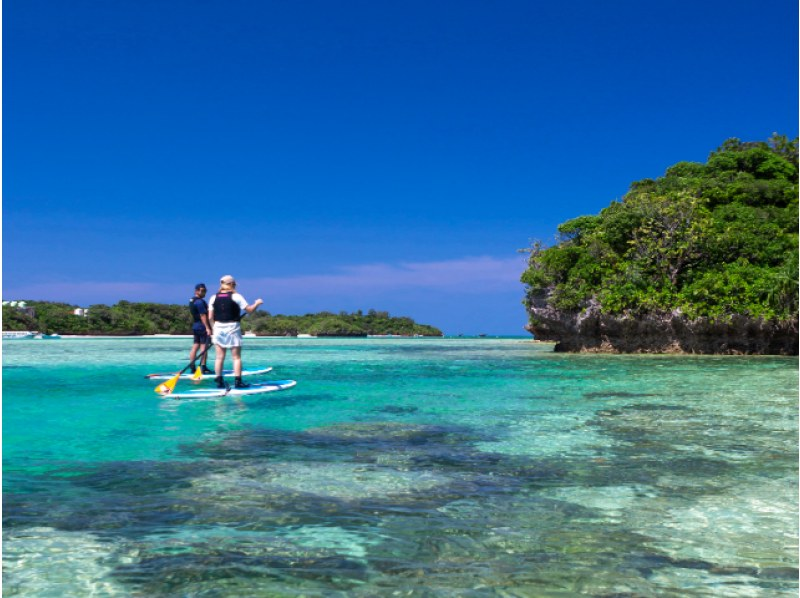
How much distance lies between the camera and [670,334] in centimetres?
3609

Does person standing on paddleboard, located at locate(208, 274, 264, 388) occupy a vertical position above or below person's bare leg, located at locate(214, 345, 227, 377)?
above

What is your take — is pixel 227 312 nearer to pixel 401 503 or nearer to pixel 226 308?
pixel 226 308

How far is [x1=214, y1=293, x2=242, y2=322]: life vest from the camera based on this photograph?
41.3 ft

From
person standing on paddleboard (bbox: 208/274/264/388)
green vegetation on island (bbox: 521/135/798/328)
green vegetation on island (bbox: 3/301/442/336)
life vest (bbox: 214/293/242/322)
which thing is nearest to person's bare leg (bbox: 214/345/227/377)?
person standing on paddleboard (bbox: 208/274/264/388)

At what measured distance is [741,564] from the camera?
147 inches

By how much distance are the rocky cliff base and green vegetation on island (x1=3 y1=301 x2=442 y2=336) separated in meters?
95.4

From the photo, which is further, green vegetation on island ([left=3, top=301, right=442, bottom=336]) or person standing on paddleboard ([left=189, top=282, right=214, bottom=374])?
green vegetation on island ([left=3, top=301, right=442, bottom=336])

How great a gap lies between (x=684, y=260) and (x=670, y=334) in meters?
4.53

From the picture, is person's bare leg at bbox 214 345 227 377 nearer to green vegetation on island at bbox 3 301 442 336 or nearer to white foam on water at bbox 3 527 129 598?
white foam on water at bbox 3 527 129 598

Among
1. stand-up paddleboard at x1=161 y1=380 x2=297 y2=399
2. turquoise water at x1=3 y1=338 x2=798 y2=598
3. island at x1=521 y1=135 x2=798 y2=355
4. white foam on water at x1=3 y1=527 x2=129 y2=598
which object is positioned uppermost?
island at x1=521 y1=135 x2=798 y2=355

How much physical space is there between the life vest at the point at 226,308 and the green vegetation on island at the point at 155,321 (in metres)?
106

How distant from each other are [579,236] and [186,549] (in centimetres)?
4341

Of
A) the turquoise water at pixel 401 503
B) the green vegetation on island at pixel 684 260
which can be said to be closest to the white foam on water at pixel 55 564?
the turquoise water at pixel 401 503

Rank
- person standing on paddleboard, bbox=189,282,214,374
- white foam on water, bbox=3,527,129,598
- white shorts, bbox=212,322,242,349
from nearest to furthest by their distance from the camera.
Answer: white foam on water, bbox=3,527,129,598, white shorts, bbox=212,322,242,349, person standing on paddleboard, bbox=189,282,214,374
